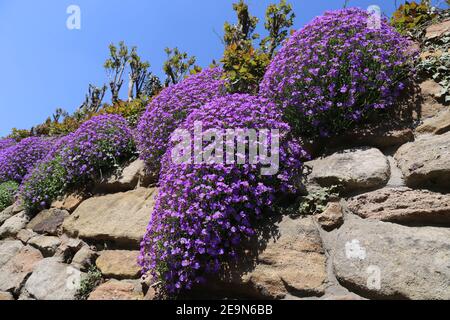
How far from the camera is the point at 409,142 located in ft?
11.4

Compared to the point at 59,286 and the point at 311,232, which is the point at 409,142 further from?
the point at 59,286

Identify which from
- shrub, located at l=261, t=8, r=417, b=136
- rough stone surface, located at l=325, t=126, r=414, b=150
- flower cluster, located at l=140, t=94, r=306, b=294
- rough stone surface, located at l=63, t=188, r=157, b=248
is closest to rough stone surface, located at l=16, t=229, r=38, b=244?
rough stone surface, located at l=63, t=188, r=157, b=248

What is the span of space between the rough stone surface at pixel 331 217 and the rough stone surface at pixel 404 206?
99 millimetres

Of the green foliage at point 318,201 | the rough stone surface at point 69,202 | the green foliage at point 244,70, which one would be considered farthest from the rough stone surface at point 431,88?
the rough stone surface at point 69,202

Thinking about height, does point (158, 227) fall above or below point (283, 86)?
below

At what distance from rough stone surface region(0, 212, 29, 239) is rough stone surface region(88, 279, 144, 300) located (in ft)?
8.72

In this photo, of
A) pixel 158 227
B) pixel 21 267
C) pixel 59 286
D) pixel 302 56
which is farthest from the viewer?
pixel 21 267

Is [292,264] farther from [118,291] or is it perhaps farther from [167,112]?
[167,112]

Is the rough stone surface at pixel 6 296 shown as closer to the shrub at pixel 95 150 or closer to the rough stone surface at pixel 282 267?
the shrub at pixel 95 150

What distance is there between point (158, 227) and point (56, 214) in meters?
3.04

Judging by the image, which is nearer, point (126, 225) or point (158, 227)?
point (158, 227)

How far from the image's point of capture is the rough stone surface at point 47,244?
17.1 ft
